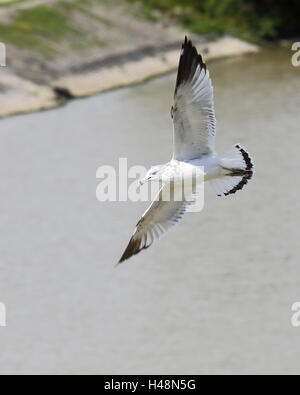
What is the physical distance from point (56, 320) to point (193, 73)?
8538 millimetres

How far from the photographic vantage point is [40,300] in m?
20.2

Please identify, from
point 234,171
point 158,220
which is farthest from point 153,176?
point 158,220

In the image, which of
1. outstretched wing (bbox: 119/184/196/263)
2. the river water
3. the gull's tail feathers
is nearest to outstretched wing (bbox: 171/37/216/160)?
the gull's tail feathers

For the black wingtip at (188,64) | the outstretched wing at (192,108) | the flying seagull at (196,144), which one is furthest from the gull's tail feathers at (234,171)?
the black wingtip at (188,64)

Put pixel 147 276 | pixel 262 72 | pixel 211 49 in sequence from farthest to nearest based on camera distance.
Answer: pixel 211 49 < pixel 262 72 < pixel 147 276

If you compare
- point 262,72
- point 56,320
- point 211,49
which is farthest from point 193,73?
point 211,49

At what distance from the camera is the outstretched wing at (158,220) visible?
12773 millimetres

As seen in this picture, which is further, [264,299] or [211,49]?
[211,49]

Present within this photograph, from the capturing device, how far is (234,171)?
11883 mm

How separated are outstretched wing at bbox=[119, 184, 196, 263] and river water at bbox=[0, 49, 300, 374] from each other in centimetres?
515

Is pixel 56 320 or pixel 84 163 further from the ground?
pixel 84 163
